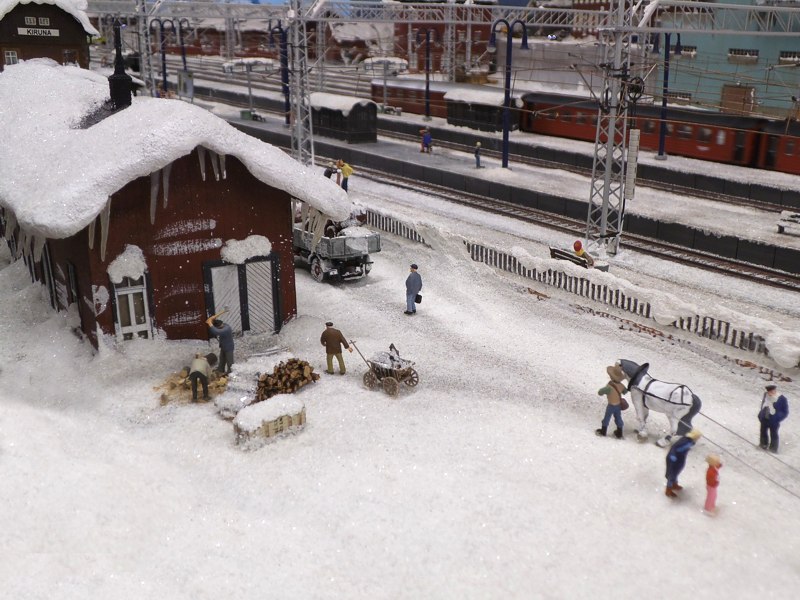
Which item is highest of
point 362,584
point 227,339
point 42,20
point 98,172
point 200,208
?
point 42,20

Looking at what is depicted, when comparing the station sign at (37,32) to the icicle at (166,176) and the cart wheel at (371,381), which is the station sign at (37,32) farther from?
the cart wheel at (371,381)

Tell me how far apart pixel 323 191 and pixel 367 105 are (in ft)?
94.0

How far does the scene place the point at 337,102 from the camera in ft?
151

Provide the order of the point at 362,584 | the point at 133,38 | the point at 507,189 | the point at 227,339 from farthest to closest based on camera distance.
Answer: the point at 133,38
the point at 507,189
the point at 227,339
the point at 362,584

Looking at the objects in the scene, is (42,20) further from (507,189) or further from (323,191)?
(323,191)

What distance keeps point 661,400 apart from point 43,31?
116ft

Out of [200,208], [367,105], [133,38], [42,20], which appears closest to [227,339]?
[200,208]

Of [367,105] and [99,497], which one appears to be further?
[367,105]

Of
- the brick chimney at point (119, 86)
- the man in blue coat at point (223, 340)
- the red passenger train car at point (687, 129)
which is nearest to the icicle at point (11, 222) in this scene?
the brick chimney at point (119, 86)

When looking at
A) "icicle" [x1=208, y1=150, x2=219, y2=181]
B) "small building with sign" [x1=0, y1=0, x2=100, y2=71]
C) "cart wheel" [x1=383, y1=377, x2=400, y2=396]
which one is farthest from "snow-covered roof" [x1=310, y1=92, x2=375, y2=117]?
"cart wheel" [x1=383, y1=377, x2=400, y2=396]

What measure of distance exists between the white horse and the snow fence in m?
4.62

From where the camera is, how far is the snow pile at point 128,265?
16953 mm

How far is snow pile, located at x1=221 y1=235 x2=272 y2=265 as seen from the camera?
59.3 ft

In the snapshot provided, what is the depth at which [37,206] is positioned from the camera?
50.9 ft
